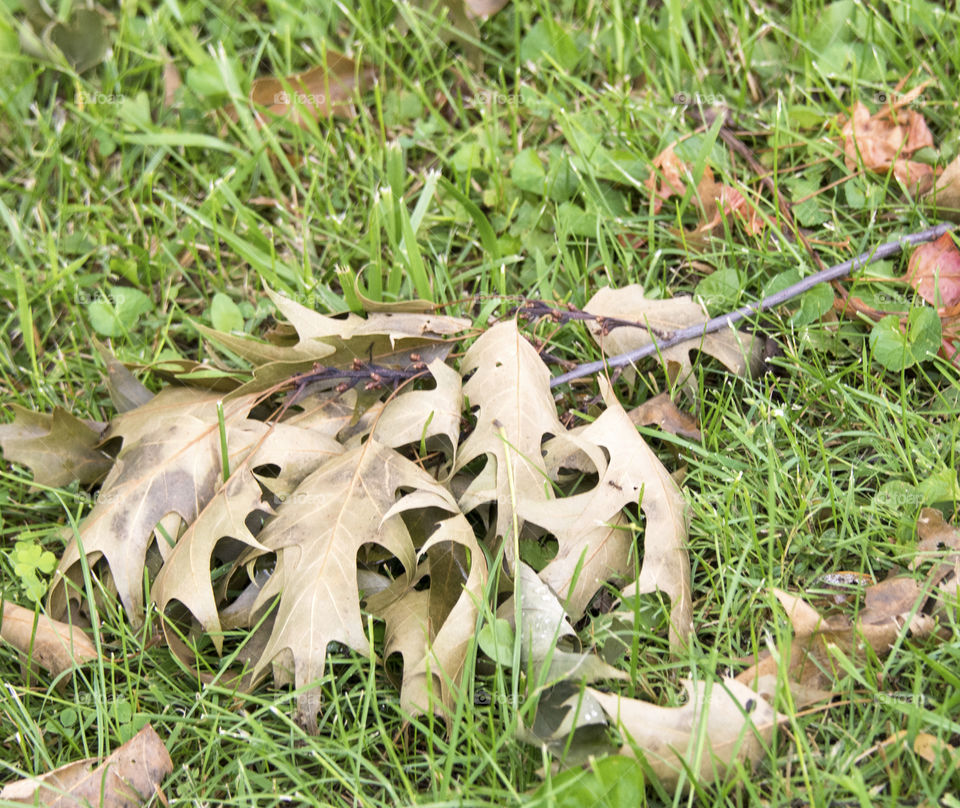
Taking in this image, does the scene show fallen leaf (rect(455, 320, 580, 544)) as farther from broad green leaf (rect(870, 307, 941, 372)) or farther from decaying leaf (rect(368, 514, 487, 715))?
broad green leaf (rect(870, 307, 941, 372))

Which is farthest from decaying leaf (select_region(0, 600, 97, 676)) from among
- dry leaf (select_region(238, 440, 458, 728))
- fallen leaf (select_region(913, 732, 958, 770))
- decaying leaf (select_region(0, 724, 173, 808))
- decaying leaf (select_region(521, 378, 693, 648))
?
fallen leaf (select_region(913, 732, 958, 770))

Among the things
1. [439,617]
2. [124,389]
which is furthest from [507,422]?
[124,389]

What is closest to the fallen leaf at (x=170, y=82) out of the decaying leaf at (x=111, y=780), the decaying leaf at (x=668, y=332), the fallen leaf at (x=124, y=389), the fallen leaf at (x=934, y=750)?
the fallen leaf at (x=124, y=389)

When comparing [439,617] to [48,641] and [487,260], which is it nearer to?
[48,641]

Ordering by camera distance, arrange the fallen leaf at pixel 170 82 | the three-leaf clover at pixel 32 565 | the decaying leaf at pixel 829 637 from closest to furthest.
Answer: the decaying leaf at pixel 829 637
the three-leaf clover at pixel 32 565
the fallen leaf at pixel 170 82

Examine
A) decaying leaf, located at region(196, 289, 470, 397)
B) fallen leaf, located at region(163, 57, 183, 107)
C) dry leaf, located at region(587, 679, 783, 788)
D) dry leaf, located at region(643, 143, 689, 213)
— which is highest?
fallen leaf, located at region(163, 57, 183, 107)

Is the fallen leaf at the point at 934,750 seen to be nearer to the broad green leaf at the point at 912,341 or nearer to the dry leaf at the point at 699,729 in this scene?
the dry leaf at the point at 699,729
